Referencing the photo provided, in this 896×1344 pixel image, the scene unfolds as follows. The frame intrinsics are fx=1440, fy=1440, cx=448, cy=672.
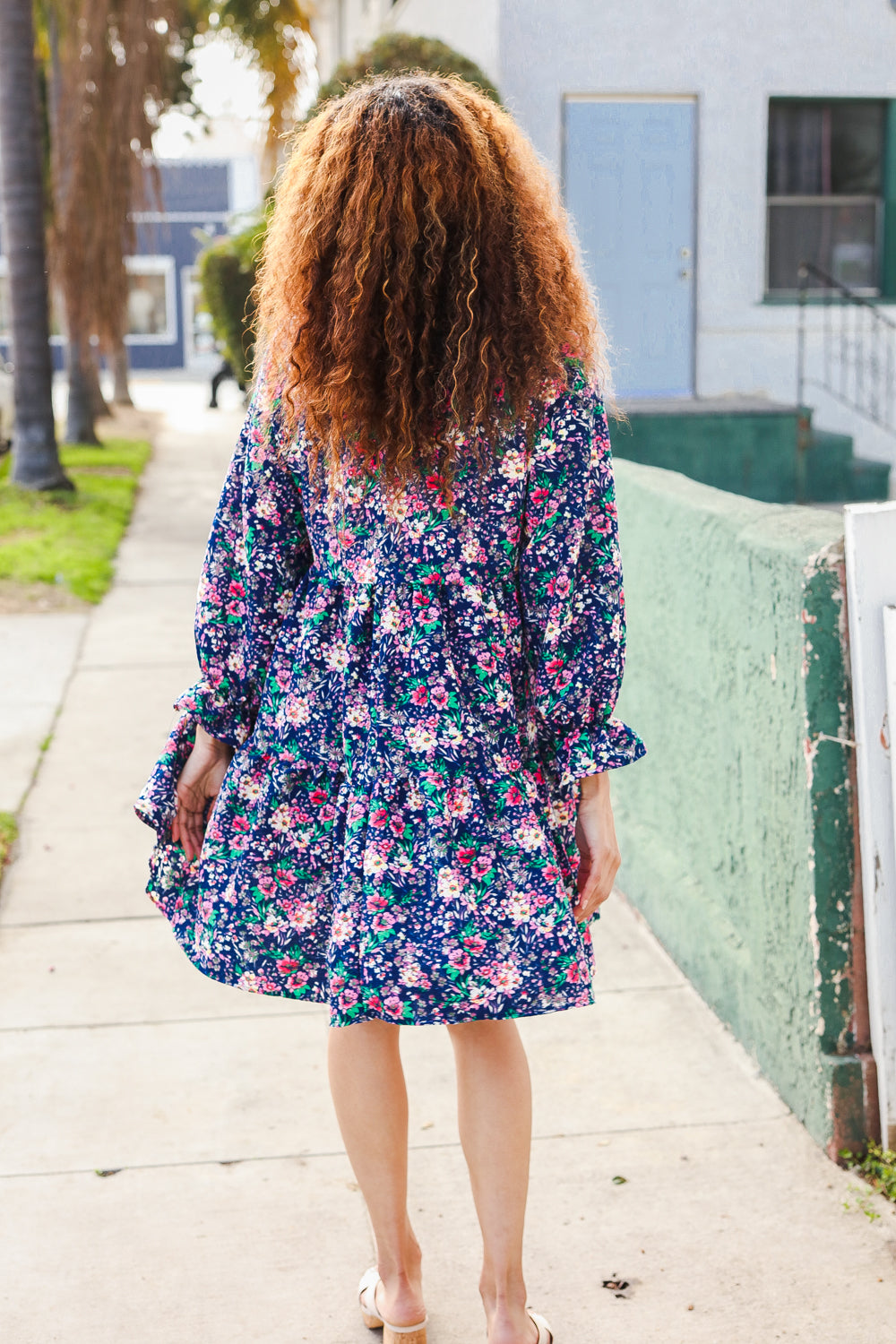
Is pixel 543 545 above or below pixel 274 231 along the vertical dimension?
below

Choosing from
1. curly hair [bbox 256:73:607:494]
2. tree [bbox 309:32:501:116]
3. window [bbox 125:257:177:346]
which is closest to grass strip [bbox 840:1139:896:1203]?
curly hair [bbox 256:73:607:494]

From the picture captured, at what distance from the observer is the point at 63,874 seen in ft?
14.7

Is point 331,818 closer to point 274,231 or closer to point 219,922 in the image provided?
point 219,922

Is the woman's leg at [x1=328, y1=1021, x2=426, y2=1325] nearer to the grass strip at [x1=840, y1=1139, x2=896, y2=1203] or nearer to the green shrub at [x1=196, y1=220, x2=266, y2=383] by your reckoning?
the grass strip at [x1=840, y1=1139, x2=896, y2=1203]

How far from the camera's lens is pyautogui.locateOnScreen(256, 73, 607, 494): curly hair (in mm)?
1933

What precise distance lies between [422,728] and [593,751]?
25 centimetres

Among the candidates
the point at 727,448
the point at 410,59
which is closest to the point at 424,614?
the point at 727,448

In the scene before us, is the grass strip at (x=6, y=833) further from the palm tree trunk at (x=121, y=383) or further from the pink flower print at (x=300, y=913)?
the palm tree trunk at (x=121, y=383)

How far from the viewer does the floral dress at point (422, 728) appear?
6.47 feet

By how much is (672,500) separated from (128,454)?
13.0 meters

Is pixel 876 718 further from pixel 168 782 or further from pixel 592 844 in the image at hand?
pixel 168 782

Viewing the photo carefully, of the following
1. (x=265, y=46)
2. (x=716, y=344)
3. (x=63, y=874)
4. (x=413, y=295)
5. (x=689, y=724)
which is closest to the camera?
(x=413, y=295)

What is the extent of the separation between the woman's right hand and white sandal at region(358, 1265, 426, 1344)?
782 millimetres

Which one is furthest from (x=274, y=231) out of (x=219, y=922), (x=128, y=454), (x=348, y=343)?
(x=128, y=454)
